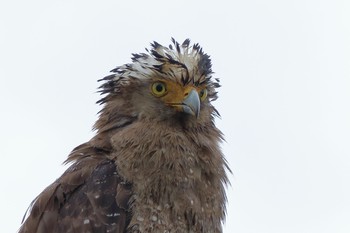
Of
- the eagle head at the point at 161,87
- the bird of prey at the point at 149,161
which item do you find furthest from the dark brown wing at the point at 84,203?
the eagle head at the point at 161,87

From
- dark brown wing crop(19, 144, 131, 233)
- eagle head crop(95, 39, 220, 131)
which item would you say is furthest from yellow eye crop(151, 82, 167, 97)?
dark brown wing crop(19, 144, 131, 233)

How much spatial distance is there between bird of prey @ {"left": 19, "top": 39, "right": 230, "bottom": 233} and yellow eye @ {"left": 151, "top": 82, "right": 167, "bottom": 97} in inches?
0.5

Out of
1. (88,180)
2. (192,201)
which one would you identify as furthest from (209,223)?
(88,180)

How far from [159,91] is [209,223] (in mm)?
1906

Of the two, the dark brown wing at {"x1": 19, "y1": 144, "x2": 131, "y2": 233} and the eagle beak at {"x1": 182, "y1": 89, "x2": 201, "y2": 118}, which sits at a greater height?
the eagle beak at {"x1": 182, "y1": 89, "x2": 201, "y2": 118}

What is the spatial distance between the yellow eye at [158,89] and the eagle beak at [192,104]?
0.38m

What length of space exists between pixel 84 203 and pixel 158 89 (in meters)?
1.93

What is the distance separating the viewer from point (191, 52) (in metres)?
17.3

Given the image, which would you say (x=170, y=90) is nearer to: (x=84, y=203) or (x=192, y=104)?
(x=192, y=104)

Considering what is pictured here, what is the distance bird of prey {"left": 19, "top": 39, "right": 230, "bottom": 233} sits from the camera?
15.9 metres

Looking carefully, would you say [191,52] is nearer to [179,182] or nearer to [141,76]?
[141,76]

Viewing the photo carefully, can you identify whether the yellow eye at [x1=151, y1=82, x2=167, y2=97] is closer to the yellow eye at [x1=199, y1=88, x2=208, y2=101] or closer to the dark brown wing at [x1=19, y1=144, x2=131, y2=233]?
the yellow eye at [x1=199, y1=88, x2=208, y2=101]

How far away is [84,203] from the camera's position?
15.9 meters

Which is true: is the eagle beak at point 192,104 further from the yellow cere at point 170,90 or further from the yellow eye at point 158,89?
the yellow eye at point 158,89
